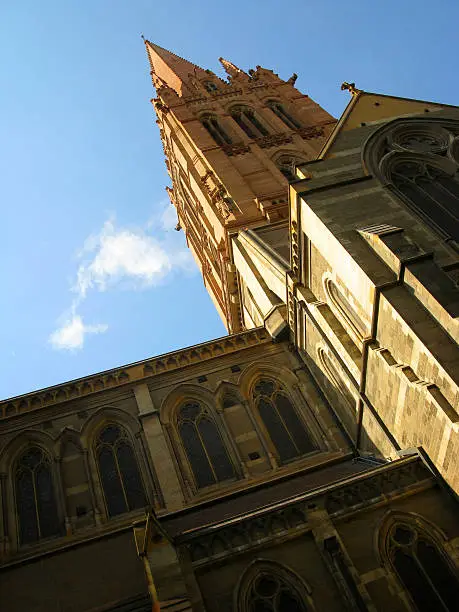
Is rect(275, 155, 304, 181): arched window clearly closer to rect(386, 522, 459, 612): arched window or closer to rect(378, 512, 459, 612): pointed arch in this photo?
rect(378, 512, 459, 612): pointed arch

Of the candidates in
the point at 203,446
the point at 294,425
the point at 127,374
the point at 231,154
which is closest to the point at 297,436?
the point at 294,425

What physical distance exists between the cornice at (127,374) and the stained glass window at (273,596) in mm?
8353

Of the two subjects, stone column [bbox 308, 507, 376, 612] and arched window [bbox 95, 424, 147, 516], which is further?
arched window [bbox 95, 424, 147, 516]

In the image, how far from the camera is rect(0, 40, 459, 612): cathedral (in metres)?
10.1

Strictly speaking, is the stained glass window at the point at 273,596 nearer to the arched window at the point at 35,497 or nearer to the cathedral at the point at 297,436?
the cathedral at the point at 297,436

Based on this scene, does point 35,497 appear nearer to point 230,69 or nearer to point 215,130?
point 215,130

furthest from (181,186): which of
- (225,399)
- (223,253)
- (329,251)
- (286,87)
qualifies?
(329,251)

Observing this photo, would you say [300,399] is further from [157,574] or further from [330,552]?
[157,574]

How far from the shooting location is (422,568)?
1023cm

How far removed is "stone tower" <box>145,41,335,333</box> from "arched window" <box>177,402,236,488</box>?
186 inches

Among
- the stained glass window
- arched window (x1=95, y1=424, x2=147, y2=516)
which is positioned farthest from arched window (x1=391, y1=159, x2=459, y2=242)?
arched window (x1=95, y1=424, x2=147, y2=516)

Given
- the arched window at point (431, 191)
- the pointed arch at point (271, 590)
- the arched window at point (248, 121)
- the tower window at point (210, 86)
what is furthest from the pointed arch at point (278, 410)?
the tower window at point (210, 86)

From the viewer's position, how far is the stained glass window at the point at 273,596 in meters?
9.95

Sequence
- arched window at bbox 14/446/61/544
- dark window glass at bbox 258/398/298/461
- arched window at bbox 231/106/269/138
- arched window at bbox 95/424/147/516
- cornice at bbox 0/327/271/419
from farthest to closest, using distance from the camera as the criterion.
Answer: arched window at bbox 231/106/269/138, cornice at bbox 0/327/271/419, dark window glass at bbox 258/398/298/461, arched window at bbox 95/424/147/516, arched window at bbox 14/446/61/544
